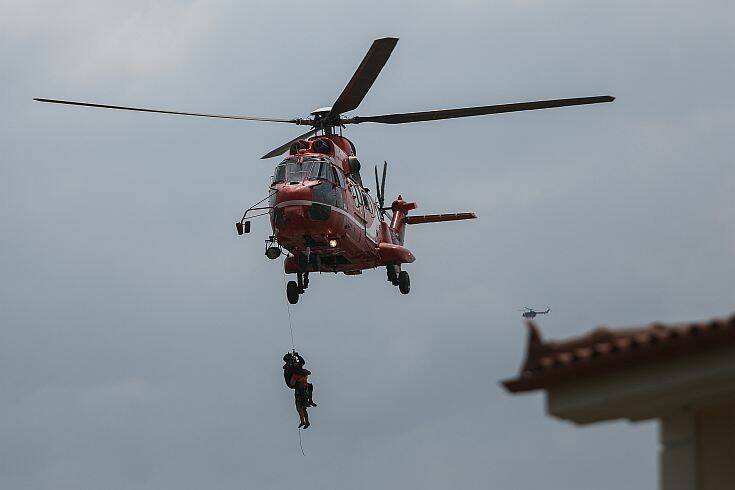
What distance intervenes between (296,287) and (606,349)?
25265 mm

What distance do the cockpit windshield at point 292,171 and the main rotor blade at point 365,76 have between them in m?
2.06

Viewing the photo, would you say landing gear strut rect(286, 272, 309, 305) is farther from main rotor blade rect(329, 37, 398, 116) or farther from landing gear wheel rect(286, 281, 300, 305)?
main rotor blade rect(329, 37, 398, 116)

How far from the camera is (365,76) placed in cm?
3456

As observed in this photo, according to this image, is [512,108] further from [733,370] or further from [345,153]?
[733,370]

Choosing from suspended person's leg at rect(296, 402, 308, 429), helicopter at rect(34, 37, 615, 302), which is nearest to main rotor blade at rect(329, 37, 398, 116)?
helicopter at rect(34, 37, 615, 302)

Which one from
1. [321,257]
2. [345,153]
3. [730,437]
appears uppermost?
[345,153]

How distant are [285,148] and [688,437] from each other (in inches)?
1086

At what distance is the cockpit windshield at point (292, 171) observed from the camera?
33.8m

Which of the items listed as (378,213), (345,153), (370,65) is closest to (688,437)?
Result: (370,65)

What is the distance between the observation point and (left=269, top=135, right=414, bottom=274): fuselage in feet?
109

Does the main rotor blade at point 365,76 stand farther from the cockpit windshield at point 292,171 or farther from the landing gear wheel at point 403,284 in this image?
the landing gear wheel at point 403,284

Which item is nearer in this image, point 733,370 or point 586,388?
point 733,370

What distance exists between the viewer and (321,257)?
1416 inches

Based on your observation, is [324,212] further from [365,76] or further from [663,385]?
[663,385]
